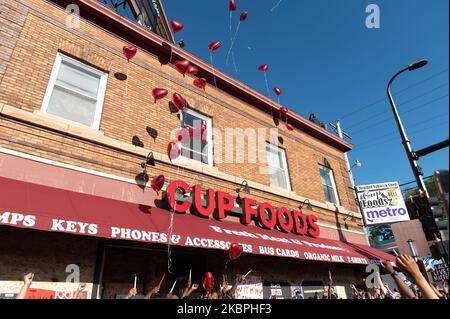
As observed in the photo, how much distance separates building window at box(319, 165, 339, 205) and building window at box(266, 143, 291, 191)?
2.57m

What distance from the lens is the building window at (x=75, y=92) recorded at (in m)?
6.30

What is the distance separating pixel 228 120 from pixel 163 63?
2.82m

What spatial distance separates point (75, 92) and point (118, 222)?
3.58 m

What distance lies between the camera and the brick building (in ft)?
16.1

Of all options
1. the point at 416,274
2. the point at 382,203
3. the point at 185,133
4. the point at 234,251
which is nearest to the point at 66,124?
the point at 185,133

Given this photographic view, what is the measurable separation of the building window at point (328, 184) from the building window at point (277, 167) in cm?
257

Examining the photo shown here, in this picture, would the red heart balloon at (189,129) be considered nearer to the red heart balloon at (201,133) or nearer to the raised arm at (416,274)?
the red heart balloon at (201,133)

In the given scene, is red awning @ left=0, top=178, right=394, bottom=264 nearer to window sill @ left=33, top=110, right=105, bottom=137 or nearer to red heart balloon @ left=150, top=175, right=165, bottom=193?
→ red heart balloon @ left=150, top=175, right=165, bottom=193

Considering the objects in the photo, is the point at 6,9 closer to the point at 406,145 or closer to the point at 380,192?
the point at 406,145

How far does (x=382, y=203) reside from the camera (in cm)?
1278

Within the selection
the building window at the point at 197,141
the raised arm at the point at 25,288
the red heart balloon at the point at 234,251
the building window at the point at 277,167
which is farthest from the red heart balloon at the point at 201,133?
the raised arm at the point at 25,288

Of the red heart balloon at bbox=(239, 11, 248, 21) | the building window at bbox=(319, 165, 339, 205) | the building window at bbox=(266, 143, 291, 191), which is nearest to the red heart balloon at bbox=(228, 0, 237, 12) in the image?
the red heart balloon at bbox=(239, 11, 248, 21)

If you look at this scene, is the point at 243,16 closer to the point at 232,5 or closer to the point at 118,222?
the point at 232,5

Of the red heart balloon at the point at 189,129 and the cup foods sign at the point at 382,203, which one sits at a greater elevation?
the red heart balloon at the point at 189,129
